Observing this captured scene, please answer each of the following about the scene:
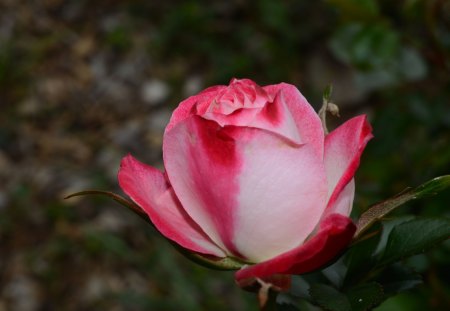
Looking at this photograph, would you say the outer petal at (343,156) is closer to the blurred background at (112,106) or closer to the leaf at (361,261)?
the leaf at (361,261)

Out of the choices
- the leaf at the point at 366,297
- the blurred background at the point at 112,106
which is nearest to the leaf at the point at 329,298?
the leaf at the point at 366,297

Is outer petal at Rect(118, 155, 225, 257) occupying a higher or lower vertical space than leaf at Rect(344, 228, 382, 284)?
higher

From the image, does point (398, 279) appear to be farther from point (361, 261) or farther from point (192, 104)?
point (192, 104)

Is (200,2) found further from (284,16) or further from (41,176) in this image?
(41,176)

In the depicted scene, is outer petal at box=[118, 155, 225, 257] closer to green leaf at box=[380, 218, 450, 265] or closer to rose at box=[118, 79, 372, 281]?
rose at box=[118, 79, 372, 281]

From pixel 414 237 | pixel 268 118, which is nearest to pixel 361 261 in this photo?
pixel 414 237

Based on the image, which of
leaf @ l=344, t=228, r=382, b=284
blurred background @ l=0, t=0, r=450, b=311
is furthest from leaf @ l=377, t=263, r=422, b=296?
blurred background @ l=0, t=0, r=450, b=311
